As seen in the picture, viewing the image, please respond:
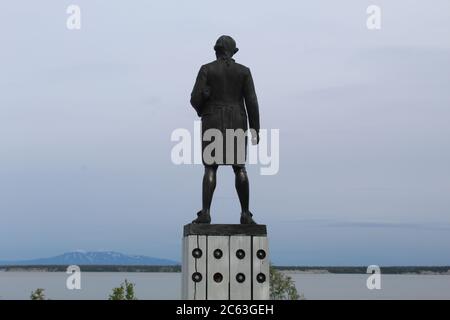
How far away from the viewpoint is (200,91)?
15602 millimetres

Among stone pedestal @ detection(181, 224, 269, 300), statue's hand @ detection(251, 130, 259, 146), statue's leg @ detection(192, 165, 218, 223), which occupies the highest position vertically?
statue's hand @ detection(251, 130, 259, 146)

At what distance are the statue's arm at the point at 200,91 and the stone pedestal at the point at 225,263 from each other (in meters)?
1.98

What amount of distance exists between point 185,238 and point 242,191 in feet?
3.78

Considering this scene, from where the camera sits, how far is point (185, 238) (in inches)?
603

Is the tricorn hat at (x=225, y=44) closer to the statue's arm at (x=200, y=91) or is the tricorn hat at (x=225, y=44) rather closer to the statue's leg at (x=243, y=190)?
the statue's arm at (x=200, y=91)

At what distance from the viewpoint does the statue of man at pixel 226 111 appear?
1542 cm

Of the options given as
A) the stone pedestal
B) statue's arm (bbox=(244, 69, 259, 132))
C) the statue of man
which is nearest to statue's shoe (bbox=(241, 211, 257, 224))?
the statue of man

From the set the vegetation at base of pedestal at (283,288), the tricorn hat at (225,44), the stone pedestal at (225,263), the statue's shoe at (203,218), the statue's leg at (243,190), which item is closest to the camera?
the stone pedestal at (225,263)

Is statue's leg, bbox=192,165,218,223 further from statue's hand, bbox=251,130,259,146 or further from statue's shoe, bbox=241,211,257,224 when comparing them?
statue's hand, bbox=251,130,259,146

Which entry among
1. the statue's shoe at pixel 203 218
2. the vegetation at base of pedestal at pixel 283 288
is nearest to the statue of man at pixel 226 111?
the statue's shoe at pixel 203 218

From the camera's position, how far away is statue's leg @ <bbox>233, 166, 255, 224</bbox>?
15.4 meters

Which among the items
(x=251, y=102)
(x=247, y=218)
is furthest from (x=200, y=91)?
(x=247, y=218)
